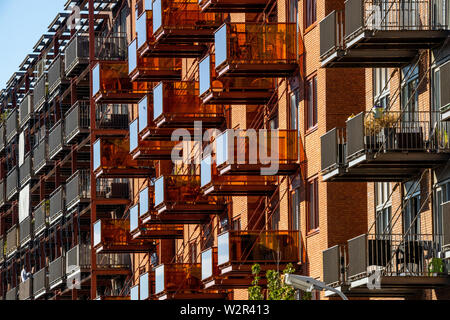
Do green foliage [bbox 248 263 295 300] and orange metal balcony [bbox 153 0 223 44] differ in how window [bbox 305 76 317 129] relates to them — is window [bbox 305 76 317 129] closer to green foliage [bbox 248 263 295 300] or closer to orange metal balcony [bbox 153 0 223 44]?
green foliage [bbox 248 263 295 300]

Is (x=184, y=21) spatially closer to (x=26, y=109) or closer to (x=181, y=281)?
(x=181, y=281)

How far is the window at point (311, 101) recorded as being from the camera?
46781 millimetres

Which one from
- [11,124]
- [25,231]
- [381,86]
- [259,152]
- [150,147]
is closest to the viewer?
[381,86]

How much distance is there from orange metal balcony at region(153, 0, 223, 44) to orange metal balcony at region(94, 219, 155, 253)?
555 inches

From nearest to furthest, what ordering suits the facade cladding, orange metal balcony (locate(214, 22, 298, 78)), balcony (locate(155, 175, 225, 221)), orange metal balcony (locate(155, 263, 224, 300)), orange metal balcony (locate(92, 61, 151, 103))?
1. the facade cladding
2. orange metal balcony (locate(214, 22, 298, 78))
3. balcony (locate(155, 175, 225, 221))
4. orange metal balcony (locate(155, 263, 224, 300))
5. orange metal balcony (locate(92, 61, 151, 103))

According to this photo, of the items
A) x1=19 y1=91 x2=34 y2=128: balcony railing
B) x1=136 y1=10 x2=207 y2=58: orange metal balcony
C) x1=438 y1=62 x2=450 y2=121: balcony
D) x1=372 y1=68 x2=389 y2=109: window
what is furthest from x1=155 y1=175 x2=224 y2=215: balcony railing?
x1=19 y1=91 x2=34 y2=128: balcony railing

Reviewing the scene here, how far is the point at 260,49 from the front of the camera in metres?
49.2

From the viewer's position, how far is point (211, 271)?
51844 millimetres

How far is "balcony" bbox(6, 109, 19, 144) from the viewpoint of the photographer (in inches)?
3866

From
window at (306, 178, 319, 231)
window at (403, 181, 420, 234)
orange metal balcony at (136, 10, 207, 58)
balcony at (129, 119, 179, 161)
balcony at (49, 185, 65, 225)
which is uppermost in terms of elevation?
orange metal balcony at (136, 10, 207, 58)

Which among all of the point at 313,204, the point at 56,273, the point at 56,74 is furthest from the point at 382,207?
the point at 56,74

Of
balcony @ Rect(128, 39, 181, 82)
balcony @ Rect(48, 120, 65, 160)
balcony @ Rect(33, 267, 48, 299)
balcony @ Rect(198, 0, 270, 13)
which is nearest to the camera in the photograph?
balcony @ Rect(198, 0, 270, 13)

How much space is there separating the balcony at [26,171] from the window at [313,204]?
43.9 meters

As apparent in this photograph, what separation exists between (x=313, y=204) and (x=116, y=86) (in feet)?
76.0
